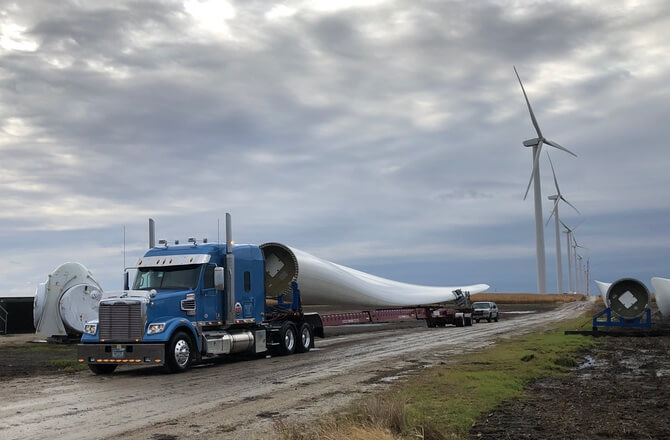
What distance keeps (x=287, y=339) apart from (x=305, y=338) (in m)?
1.34

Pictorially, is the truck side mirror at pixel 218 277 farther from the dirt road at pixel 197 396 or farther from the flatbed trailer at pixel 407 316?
the flatbed trailer at pixel 407 316

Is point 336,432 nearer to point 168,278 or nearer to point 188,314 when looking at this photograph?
point 188,314

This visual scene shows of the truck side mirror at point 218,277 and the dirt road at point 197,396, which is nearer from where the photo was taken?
the dirt road at point 197,396

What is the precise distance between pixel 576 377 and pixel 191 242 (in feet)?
39.8

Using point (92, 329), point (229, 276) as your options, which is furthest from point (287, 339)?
point (92, 329)

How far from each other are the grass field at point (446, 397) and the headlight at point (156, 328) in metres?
7.02

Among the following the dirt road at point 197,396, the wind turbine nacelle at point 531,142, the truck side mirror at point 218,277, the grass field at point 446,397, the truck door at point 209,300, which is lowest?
the dirt road at point 197,396

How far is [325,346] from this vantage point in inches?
1155

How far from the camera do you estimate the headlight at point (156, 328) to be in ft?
62.9

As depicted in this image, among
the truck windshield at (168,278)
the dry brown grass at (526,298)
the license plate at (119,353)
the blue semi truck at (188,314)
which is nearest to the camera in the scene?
the license plate at (119,353)

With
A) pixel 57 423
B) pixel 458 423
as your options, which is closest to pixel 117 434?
pixel 57 423

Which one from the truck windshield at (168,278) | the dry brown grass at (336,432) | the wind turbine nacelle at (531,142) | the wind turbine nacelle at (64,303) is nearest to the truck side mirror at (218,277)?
the truck windshield at (168,278)

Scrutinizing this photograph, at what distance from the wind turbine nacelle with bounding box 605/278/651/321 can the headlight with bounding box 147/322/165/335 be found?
869 inches

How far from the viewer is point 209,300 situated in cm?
2158
